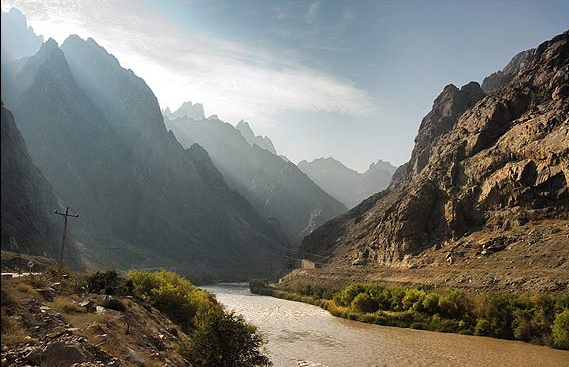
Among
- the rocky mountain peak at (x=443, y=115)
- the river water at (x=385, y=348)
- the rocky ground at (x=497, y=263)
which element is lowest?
the river water at (x=385, y=348)

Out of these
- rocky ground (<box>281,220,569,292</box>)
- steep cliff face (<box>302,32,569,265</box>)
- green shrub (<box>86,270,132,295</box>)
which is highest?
steep cliff face (<box>302,32,569,265</box>)

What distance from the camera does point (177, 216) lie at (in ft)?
558

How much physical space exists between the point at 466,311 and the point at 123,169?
144912 mm

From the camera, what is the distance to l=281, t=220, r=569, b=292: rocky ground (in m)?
49.2

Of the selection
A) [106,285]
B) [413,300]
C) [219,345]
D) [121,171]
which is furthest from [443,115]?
[219,345]

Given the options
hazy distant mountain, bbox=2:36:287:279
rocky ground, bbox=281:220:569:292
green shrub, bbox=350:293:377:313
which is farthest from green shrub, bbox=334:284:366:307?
hazy distant mountain, bbox=2:36:287:279

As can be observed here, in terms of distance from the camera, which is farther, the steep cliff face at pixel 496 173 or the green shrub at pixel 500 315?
the steep cliff face at pixel 496 173

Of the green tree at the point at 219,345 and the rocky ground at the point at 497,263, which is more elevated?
the rocky ground at the point at 497,263

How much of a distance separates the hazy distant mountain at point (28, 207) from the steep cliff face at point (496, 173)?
212ft

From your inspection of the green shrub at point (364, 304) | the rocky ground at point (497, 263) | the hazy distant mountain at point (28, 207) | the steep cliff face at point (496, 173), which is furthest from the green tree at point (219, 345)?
the hazy distant mountain at point (28, 207)

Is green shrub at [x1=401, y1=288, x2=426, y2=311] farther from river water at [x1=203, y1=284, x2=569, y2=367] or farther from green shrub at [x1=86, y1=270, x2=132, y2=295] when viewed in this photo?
green shrub at [x1=86, y1=270, x2=132, y2=295]

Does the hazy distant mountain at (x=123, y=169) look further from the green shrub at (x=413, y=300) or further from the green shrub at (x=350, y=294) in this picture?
the green shrub at (x=413, y=300)

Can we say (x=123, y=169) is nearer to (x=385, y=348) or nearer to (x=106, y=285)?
(x=106, y=285)

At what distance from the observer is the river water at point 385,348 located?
29641 millimetres
